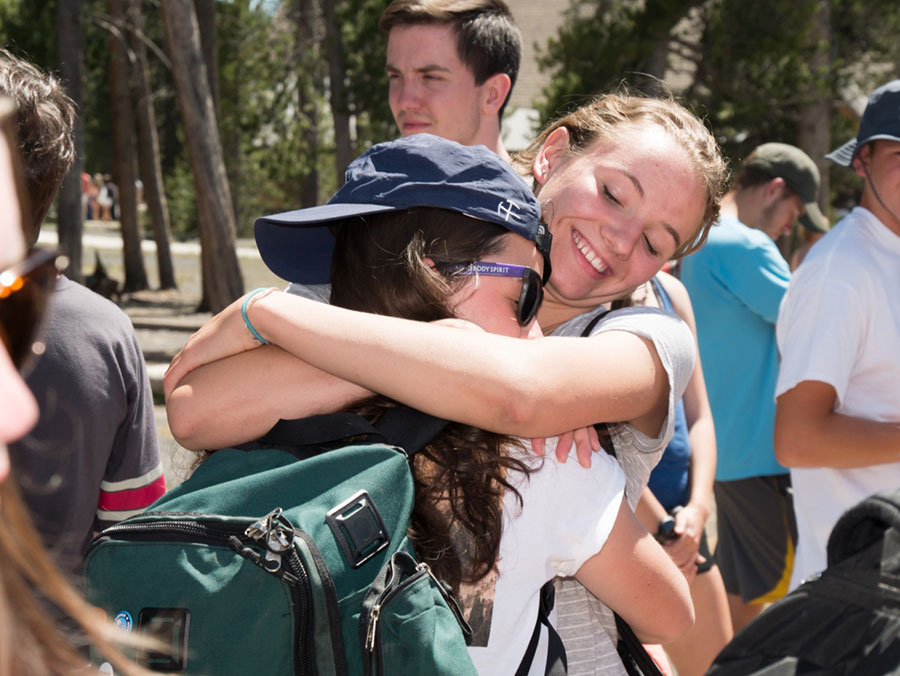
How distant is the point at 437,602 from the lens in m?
1.40

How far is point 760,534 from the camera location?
168 inches

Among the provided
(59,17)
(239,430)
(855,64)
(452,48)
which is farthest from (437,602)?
(855,64)

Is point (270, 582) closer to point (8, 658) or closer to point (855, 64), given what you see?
point (8, 658)

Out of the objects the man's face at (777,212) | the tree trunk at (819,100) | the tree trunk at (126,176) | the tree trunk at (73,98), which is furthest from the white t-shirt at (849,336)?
the tree trunk at (126,176)

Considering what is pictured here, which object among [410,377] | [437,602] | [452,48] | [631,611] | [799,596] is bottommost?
[631,611]

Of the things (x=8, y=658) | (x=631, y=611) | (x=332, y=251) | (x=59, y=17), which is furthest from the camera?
(x=59, y=17)

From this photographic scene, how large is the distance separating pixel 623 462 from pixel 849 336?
1.22 m

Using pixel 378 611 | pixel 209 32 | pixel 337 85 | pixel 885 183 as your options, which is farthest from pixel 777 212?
pixel 209 32

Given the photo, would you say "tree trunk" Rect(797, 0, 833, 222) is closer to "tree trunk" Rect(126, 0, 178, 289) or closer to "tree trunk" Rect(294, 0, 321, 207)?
"tree trunk" Rect(294, 0, 321, 207)

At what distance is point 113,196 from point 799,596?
4342 centimetres

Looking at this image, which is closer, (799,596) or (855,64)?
(799,596)

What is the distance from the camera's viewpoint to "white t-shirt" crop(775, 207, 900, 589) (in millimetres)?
2928

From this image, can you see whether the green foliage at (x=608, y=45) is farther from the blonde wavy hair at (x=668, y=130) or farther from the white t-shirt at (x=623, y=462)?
the white t-shirt at (x=623, y=462)

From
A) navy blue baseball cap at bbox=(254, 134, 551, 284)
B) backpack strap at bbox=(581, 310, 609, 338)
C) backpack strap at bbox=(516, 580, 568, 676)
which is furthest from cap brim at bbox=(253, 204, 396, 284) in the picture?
backpack strap at bbox=(516, 580, 568, 676)
